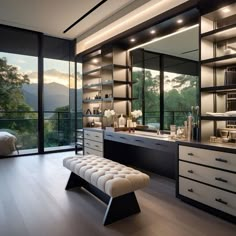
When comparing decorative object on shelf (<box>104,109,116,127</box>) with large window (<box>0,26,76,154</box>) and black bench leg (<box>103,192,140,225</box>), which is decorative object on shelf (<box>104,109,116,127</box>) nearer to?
large window (<box>0,26,76,154</box>)

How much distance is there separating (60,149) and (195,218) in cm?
451

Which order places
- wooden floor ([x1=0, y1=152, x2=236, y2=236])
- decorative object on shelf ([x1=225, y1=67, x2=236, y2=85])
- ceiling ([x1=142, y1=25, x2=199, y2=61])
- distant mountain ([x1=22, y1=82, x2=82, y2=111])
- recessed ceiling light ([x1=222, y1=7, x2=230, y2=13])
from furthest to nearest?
distant mountain ([x1=22, y1=82, x2=82, y2=111]) < ceiling ([x1=142, y1=25, x2=199, y2=61]) < decorative object on shelf ([x1=225, y1=67, x2=236, y2=85]) < recessed ceiling light ([x1=222, y1=7, x2=230, y2=13]) < wooden floor ([x1=0, y1=152, x2=236, y2=236])

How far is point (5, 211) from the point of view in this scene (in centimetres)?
258

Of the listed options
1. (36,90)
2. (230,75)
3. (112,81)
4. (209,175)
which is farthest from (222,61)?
(36,90)

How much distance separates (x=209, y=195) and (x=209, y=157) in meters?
0.43

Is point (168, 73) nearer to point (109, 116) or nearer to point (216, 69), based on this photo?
point (216, 69)

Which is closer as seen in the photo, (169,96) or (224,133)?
(224,133)

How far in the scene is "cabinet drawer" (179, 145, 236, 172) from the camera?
90.7 inches

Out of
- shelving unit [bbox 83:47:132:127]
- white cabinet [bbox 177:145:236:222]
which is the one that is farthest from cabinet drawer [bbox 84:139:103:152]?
white cabinet [bbox 177:145:236:222]

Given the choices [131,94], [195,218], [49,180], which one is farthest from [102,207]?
[131,94]

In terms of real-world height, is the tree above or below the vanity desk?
above

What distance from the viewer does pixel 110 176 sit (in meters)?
2.41

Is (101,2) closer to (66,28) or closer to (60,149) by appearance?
(66,28)

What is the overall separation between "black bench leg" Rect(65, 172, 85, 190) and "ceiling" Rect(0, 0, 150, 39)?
9.74ft
